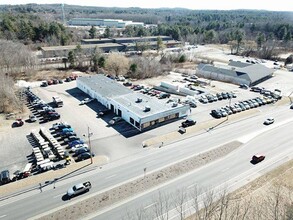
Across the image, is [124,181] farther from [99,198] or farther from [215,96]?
[215,96]

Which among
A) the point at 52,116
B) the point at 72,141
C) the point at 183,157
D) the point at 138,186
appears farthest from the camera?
the point at 52,116

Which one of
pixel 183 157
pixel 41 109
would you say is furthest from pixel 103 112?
pixel 183 157

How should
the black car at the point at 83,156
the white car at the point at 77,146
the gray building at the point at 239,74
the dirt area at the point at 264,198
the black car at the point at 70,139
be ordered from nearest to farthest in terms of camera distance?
1. the dirt area at the point at 264,198
2. the black car at the point at 83,156
3. the white car at the point at 77,146
4. the black car at the point at 70,139
5. the gray building at the point at 239,74

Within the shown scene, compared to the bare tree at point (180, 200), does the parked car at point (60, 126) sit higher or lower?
lower

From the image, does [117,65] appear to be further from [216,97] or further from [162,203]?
[162,203]

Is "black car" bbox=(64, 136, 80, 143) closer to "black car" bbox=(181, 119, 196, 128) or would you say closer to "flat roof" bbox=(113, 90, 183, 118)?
"flat roof" bbox=(113, 90, 183, 118)

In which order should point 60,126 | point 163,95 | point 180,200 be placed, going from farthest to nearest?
point 163,95 → point 60,126 → point 180,200

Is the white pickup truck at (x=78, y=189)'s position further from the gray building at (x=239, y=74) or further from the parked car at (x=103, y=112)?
the gray building at (x=239, y=74)

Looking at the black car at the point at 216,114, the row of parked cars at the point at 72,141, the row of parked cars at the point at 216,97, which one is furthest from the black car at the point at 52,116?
the row of parked cars at the point at 216,97
